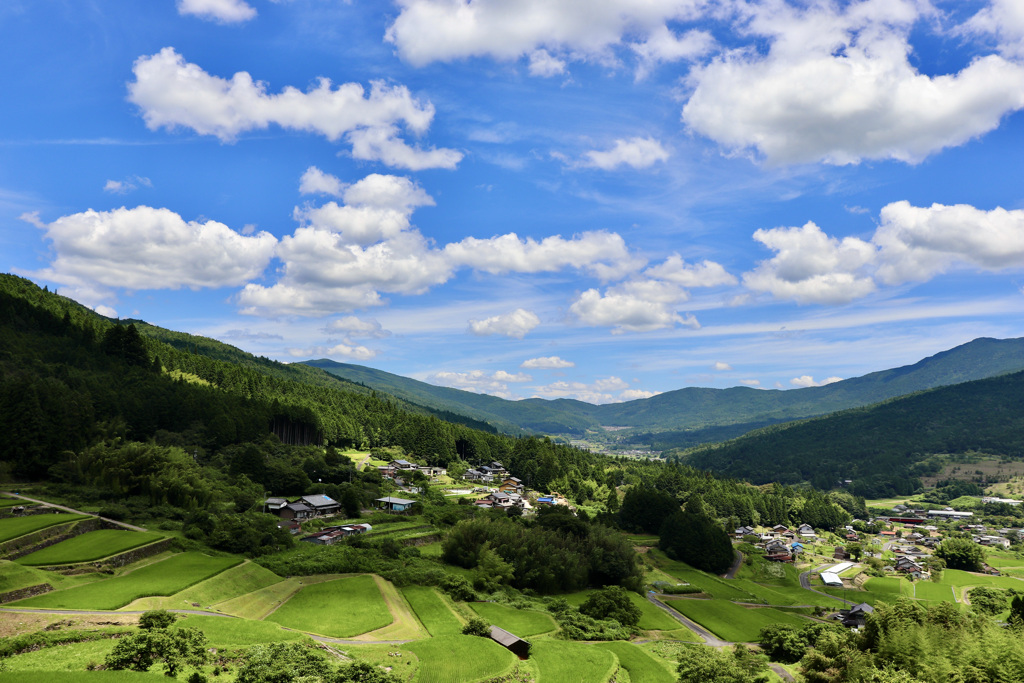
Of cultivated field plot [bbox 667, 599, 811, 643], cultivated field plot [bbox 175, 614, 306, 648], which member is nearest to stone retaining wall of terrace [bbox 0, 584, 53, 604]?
cultivated field plot [bbox 175, 614, 306, 648]

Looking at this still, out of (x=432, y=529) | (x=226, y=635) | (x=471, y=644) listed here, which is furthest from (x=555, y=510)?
(x=226, y=635)

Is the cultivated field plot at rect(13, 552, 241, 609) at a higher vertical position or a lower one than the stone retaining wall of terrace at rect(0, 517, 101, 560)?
lower

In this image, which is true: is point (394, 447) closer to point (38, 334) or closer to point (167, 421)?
point (167, 421)

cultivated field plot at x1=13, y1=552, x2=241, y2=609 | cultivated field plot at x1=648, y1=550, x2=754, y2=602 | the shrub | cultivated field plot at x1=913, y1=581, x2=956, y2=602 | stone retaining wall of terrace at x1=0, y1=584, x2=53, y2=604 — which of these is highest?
stone retaining wall of terrace at x1=0, y1=584, x2=53, y2=604

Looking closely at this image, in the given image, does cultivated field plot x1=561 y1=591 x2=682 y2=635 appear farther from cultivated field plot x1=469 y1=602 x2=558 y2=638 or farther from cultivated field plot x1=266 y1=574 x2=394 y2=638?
cultivated field plot x1=266 y1=574 x2=394 y2=638

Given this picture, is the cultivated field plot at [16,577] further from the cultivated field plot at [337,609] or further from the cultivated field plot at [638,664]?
the cultivated field plot at [638,664]

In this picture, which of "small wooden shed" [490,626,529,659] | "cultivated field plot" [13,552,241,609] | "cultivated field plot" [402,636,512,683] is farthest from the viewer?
"small wooden shed" [490,626,529,659]
